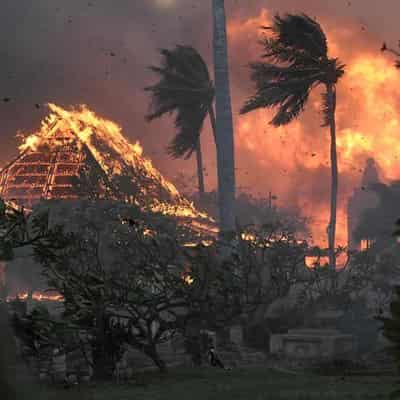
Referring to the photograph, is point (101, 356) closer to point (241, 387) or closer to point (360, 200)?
point (241, 387)

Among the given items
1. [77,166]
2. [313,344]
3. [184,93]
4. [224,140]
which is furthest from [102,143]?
[313,344]

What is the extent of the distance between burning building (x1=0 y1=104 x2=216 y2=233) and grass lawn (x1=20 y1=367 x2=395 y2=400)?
31.0 metres

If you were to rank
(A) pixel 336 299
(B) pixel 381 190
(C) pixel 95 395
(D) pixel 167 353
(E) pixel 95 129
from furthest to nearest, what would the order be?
(E) pixel 95 129
(B) pixel 381 190
(A) pixel 336 299
(D) pixel 167 353
(C) pixel 95 395

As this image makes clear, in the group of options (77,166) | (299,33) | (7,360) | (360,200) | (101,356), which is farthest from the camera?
(360,200)

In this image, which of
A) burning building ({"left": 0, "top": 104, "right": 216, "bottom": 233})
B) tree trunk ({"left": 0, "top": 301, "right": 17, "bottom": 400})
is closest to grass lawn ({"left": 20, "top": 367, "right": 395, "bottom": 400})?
tree trunk ({"left": 0, "top": 301, "right": 17, "bottom": 400})

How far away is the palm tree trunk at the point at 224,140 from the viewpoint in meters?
33.9

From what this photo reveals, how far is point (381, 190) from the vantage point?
55000mm

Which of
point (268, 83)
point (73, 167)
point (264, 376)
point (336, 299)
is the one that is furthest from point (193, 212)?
point (264, 376)

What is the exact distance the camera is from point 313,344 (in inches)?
955

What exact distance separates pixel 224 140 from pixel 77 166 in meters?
24.3

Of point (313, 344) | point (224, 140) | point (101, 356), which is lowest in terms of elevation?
point (313, 344)

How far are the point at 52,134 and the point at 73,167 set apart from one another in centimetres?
539

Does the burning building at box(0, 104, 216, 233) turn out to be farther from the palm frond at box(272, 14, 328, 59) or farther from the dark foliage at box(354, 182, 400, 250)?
the palm frond at box(272, 14, 328, 59)

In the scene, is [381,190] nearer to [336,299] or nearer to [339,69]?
[339,69]
